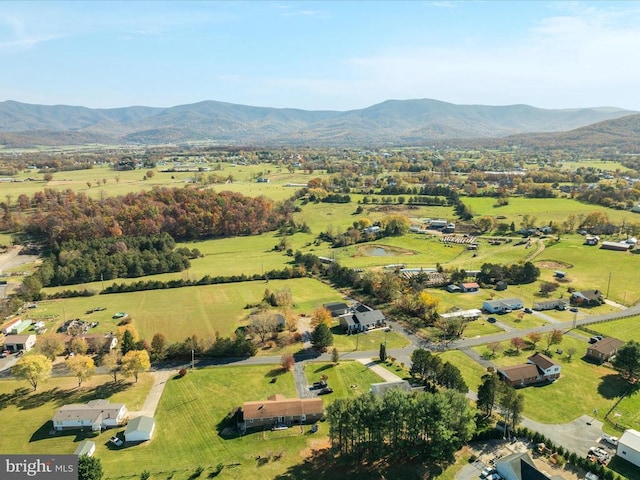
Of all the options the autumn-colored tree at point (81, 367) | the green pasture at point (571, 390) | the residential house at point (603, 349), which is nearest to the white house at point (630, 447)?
the green pasture at point (571, 390)

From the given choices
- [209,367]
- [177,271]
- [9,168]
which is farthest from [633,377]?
[9,168]

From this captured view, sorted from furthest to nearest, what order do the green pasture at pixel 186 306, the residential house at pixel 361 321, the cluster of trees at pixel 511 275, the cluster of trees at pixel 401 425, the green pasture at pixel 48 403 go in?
the cluster of trees at pixel 511 275
the green pasture at pixel 186 306
the residential house at pixel 361 321
the green pasture at pixel 48 403
the cluster of trees at pixel 401 425

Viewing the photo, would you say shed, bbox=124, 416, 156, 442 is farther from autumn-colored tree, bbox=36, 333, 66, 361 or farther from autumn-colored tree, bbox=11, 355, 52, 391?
autumn-colored tree, bbox=36, 333, 66, 361

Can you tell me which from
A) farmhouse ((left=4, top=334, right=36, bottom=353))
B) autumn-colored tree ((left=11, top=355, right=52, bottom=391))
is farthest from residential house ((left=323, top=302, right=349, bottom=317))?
farmhouse ((left=4, top=334, right=36, bottom=353))

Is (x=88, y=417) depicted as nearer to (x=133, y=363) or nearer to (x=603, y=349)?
(x=133, y=363)

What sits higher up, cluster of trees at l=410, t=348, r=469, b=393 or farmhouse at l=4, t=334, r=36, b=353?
cluster of trees at l=410, t=348, r=469, b=393

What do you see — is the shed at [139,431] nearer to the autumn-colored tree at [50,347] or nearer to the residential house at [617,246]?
the autumn-colored tree at [50,347]

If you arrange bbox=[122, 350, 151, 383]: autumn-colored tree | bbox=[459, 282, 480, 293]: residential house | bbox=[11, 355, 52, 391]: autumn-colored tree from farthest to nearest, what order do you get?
bbox=[459, 282, 480, 293]: residential house < bbox=[122, 350, 151, 383]: autumn-colored tree < bbox=[11, 355, 52, 391]: autumn-colored tree

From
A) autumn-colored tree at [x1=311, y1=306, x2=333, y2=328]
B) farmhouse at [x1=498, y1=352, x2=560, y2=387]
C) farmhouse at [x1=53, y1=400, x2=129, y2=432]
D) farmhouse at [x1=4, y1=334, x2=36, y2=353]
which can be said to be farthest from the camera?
autumn-colored tree at [x1=311, y1=306, x2=333, y2=328]
